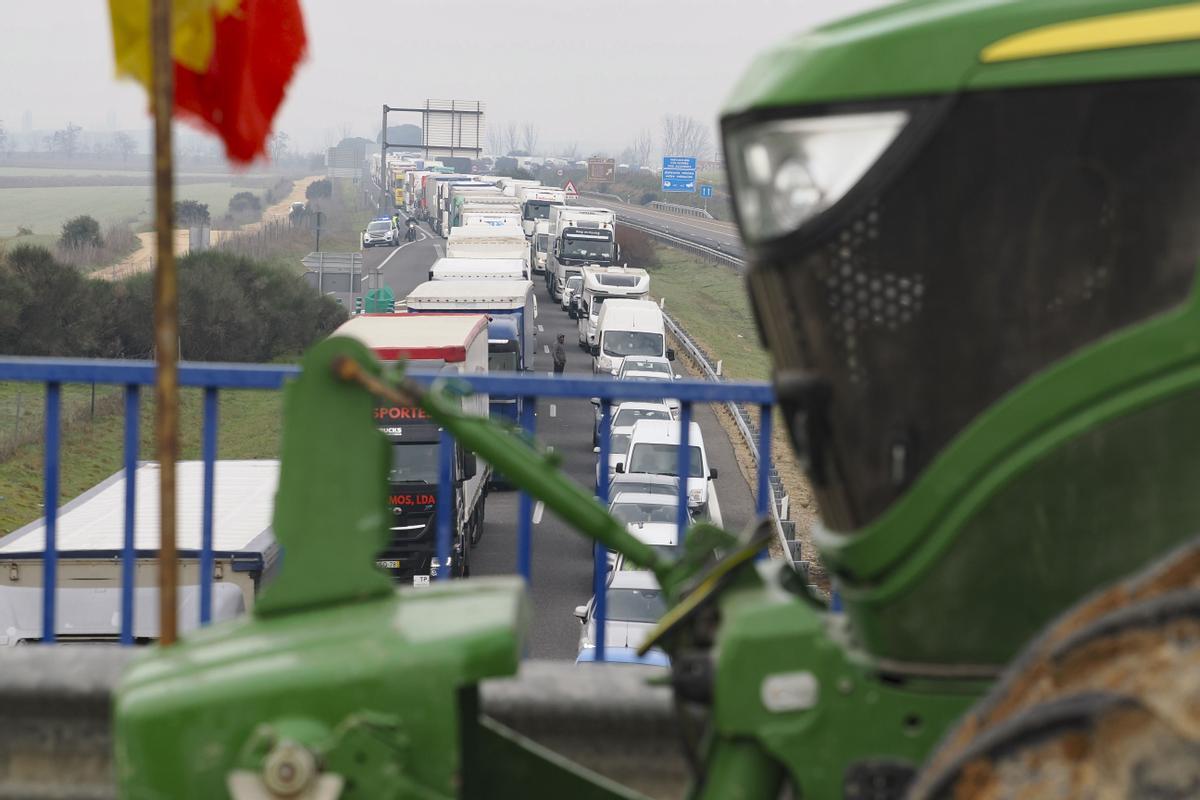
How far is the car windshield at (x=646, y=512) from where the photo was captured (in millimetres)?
20781

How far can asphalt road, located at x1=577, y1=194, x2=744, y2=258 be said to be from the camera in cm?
8694

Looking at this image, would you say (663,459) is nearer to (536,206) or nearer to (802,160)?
(802,160)

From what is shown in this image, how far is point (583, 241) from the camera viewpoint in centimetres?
6169

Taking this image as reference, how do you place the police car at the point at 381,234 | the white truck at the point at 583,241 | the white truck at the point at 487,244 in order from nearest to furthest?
the white truck at the point at 487,244 < the white truck at the point at 583,241 < the police car at the point at 381,234

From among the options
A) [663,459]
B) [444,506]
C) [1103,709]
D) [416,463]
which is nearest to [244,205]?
[663,459]

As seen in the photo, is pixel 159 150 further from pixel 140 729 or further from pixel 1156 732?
pixel 1156 732

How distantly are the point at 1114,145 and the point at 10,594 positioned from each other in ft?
37.7

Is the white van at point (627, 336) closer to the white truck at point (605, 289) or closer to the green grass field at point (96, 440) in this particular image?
the white truck at point (605, 289)

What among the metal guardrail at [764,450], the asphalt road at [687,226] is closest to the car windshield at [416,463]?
the metal guardrail at [764,450]

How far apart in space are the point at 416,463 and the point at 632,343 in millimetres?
23750

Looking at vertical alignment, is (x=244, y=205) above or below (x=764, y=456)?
below

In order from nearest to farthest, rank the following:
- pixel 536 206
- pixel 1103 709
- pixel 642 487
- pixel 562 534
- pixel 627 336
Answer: pixel 1103 709
pixel 642 487
pixel 562 534
pixel 627 336
pixel 536 206

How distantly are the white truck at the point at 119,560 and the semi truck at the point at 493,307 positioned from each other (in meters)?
17.9

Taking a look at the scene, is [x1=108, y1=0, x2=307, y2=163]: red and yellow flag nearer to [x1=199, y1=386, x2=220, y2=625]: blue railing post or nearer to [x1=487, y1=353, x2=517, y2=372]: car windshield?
[x1=199, y1=386, x2=220, y2=625]: blue railing post
